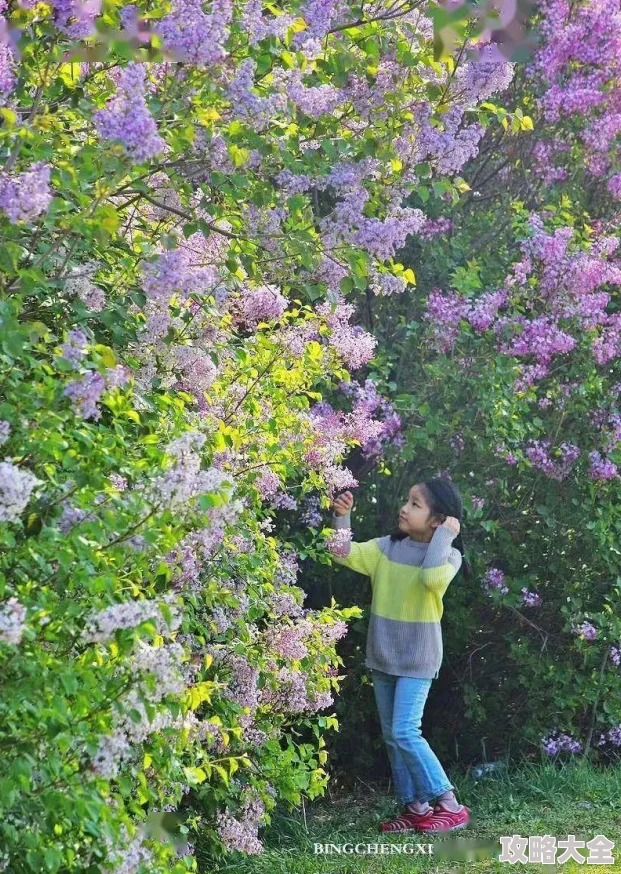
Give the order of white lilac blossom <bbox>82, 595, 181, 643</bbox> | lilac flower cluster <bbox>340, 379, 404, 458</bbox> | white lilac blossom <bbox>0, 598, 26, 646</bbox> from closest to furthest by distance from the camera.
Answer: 1. white lilac blossom <bbox>0, 598, 26, 646</bbox>
2. white lilac blossom <bbox>82, 595, 181, 643</bbox>
3. lilac flower cluster <bbox>340, 379, 404, 458</bbox>

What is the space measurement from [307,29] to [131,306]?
2.86ft

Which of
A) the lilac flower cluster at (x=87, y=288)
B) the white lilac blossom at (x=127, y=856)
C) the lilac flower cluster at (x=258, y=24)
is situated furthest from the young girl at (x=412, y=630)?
the lilac flower cluster at (x=258, y=24)

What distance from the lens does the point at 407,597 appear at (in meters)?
5.14

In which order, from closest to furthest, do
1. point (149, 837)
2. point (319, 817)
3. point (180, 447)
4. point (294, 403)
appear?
point (180, 447) < point (149, 837) < point (294, 403) < point (319, 817)

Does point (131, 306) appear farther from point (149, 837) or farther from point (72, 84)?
point (149, 837)

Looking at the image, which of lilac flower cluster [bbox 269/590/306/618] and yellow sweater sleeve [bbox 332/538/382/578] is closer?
lilac flower cluster [bbox 269/590/306/618]

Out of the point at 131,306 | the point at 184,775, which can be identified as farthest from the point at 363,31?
the point at 184,775

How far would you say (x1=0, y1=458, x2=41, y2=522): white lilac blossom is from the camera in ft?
7.63

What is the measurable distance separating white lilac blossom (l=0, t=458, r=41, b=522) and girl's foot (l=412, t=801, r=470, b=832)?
9.73ft

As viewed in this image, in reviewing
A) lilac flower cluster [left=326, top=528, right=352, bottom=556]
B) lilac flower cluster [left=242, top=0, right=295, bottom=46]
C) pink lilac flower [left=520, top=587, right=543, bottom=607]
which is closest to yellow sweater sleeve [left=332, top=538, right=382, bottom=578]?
lilac flower cluster [left=326, top=528, right=352, bottom=556]

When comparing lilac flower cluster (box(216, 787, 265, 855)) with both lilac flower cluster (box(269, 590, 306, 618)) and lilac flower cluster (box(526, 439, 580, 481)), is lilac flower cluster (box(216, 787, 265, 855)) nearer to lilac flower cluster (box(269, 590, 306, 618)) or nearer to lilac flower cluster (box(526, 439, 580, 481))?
lilac flower cluster (box(269, 590, 306, 618))

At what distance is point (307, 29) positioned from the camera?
3.44m

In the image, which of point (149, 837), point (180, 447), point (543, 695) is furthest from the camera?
point (543, 695)

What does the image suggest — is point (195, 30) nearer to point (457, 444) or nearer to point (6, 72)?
point (6, 72)
